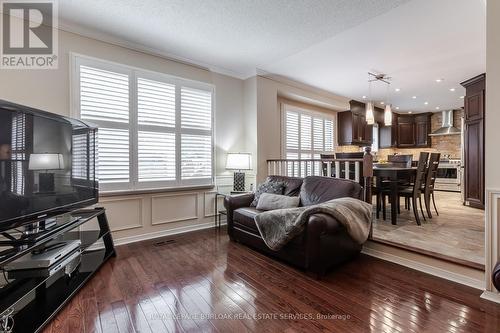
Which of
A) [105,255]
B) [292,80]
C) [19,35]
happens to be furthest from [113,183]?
[292,80]

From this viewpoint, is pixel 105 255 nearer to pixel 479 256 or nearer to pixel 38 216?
pixel 38 216

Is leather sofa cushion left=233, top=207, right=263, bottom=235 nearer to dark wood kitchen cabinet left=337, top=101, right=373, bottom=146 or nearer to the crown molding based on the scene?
the crown molding

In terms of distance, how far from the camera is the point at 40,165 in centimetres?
199

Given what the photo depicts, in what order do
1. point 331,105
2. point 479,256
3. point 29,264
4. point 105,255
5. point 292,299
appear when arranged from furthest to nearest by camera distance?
1. point 331,105
2. point 105,255
3. point 479,256
4. point 292,299
5. point 29,264

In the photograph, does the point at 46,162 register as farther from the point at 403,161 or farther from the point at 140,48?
the point at 403,161

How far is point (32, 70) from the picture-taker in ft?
9.17

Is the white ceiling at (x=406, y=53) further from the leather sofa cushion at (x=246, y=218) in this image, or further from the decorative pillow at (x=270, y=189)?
the leather sofa cushion at (x=246, y=218)

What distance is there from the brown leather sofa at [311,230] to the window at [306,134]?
71.4 inches

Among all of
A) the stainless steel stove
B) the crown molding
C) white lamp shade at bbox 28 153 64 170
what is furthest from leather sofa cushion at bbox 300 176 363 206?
the stainless steel stove

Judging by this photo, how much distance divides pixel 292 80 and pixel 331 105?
1.65 metres

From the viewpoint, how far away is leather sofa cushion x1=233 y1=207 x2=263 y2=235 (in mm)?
3069

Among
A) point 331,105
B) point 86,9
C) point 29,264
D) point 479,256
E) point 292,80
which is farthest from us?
point 331,105

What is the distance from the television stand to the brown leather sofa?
5.35 feet

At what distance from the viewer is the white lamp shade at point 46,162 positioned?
192cm
